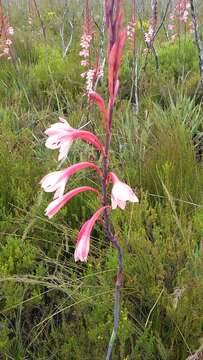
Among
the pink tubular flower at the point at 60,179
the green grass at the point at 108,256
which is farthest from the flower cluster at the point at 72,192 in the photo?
the green grass at the point at 108,256

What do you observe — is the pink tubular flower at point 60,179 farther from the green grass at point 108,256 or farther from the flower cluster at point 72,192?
the green grass at point 108,256

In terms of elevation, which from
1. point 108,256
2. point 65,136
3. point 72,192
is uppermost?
point 65,136

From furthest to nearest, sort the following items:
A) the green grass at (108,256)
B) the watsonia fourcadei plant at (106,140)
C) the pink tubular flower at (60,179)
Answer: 1. the green grass at (108,256)
2. the pink tubular flower at (60,179)
3. the watsonia fourcadei plant at (106,140)

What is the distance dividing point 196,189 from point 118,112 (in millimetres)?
1074

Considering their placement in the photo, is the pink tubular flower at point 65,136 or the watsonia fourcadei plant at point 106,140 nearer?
the watsonia fourcadei plant at point 106,140

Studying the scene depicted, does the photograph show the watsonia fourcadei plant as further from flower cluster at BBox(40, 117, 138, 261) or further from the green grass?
the green grass

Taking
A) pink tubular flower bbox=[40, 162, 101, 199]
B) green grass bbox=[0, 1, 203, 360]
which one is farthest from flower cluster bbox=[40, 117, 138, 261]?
green grass bbox=[0, 1, 203, 360]

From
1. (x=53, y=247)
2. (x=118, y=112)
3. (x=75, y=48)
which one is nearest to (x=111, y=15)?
(x=53, y=247)

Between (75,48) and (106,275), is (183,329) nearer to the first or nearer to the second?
(106,275)

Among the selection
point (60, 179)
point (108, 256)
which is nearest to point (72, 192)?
point (60, 179)

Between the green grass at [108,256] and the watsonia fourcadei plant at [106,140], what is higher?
the watsonia fourcadei plant at [106,140]

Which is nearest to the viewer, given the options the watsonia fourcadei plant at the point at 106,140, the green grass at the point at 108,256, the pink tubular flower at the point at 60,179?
the watsonia fourcadei plant at the point at 106,140

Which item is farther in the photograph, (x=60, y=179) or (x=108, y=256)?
(x=108, y=256)

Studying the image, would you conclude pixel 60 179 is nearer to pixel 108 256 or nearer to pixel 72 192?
pixel 72 192
